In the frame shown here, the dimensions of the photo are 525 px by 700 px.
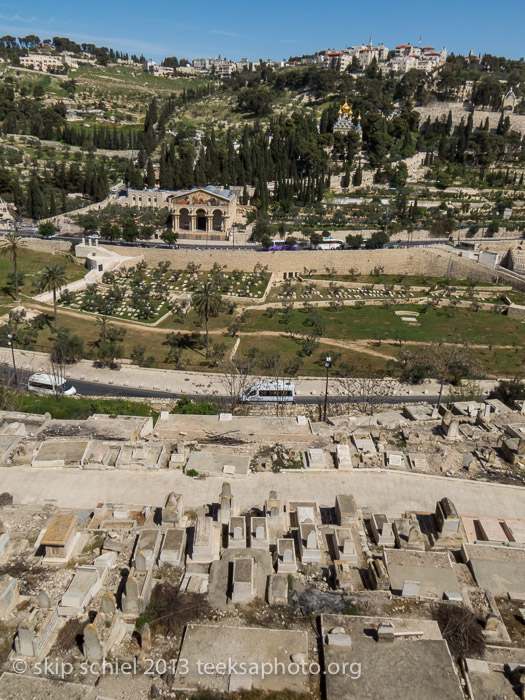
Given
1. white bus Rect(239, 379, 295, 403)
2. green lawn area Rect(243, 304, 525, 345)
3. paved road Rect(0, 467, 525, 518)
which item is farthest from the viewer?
green lawn area Rect(243, 304, 525, 345)

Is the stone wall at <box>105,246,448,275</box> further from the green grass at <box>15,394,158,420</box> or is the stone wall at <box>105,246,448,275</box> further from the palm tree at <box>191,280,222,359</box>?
the green grass at <box>15,394,158,420</box>

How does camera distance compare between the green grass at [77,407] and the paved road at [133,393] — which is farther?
the paved road at [133,393]

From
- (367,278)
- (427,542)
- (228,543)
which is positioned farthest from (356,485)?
(367,278)

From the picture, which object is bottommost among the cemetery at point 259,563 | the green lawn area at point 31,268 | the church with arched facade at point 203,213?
the green lawn area at point 31,268

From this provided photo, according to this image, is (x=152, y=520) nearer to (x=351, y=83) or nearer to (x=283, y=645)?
(x=283, y=645)

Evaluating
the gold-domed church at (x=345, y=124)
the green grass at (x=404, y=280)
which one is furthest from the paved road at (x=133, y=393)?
the gold-domed church at (x=345, y=124)

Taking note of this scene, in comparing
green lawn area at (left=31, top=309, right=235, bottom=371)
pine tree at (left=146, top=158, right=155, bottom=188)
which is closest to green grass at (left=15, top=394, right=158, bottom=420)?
green lawn area at (left=31, top=309, right=235, bottom=371)

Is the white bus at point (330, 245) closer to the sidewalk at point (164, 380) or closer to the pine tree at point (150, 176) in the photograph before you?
the pine tree at point (150, 176)
